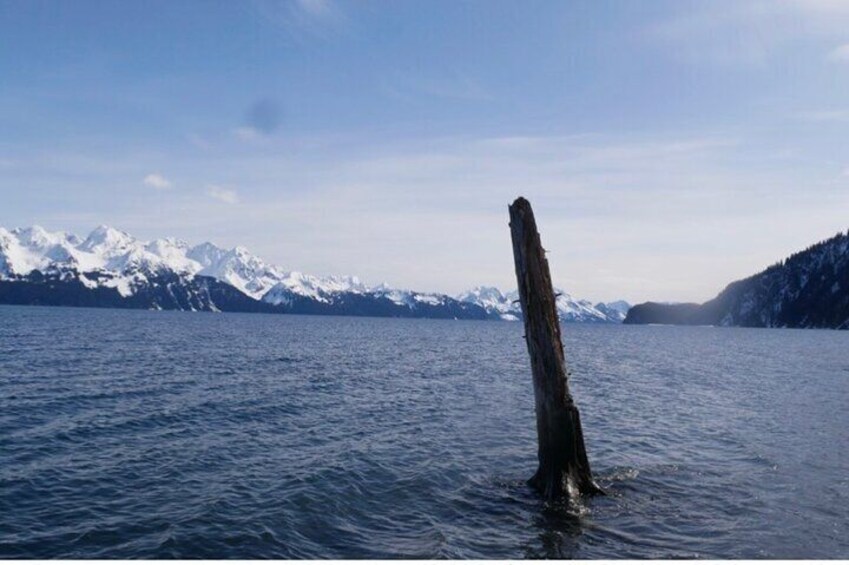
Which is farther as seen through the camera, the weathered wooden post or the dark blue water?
the weathered wooden post

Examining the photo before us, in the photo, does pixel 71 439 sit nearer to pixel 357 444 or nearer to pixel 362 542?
pixel 357 444

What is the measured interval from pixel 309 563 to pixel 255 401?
2587cm

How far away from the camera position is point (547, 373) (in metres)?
18.5

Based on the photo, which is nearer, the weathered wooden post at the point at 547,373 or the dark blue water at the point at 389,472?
the dark blue water at the point at 389,472

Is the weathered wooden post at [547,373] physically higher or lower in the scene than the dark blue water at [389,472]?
higher

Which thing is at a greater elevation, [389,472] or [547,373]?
[547,373]

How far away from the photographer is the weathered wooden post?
1841 cm

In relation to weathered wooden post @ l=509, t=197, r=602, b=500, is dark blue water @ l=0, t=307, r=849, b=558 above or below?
below

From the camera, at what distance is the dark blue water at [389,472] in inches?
597

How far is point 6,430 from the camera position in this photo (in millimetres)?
26359

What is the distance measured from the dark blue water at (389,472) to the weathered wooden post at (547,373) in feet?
3.70

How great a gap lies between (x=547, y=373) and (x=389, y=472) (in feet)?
24.6

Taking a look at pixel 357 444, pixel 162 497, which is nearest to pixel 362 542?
pixel 162 497

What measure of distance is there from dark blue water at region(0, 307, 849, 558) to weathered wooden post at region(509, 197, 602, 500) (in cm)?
113
